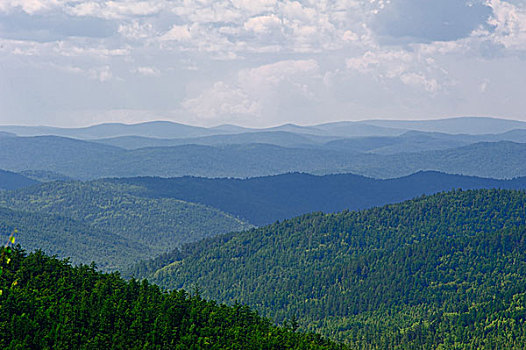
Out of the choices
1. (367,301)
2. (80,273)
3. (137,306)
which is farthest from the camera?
(367,301)

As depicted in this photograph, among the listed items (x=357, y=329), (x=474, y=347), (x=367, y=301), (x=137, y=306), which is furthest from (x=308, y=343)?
(x=367, y=301)

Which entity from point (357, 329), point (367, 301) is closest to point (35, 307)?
point (357, 329)

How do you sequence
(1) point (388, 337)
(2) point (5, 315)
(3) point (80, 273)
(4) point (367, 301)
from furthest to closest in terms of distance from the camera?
(4) point (367, 301) < (1) point (388, 337) < (3) point (80, 273) < (2) point (5, 315)

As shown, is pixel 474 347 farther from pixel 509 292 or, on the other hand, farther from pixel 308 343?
pixel 308 343

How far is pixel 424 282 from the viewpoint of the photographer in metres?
190

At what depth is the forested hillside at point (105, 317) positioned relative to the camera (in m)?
70.8

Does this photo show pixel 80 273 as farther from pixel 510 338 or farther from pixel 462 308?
pixel 462 308

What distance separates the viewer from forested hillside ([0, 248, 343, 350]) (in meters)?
70.8

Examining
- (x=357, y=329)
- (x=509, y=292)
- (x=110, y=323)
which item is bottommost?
(x=357, y=329)

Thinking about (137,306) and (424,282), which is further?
(424,282)

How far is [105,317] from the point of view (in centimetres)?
7875

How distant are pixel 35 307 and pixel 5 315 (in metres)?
3.66

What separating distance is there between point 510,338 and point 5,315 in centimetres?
9980

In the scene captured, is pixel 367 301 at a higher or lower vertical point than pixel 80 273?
lower
